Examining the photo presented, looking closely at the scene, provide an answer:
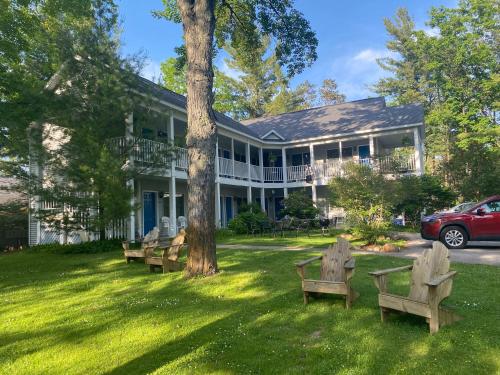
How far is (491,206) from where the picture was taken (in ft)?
35.4

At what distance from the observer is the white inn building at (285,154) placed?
1794 centimetres

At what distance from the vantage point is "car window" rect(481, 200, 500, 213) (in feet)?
35.2

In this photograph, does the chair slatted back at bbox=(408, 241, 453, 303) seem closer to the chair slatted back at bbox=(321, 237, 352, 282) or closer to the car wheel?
the chair slatted back at bbox=(321, 237, 352, 282)

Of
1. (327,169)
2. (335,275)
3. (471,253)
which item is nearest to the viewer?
(335,275)

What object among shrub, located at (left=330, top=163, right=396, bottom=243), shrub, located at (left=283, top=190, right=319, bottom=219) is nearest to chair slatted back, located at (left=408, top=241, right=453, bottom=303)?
shrub, located at (left=330, top=163, right=396, bottom=243)

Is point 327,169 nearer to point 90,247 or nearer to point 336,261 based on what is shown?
point 90,247

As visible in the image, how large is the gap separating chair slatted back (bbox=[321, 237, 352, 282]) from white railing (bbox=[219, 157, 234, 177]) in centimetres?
1507

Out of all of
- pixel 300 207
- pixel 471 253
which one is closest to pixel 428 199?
pixel 300 207

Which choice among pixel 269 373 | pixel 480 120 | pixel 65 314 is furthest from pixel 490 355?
pixel 480 120

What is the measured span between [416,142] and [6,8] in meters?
20.7

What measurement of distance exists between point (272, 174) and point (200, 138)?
17.5 m

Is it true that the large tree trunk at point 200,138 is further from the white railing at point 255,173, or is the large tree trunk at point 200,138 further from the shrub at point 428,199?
the white railing at point 255,173

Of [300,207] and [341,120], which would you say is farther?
[341,120]

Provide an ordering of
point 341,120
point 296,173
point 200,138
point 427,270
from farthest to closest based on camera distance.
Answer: point 341,120, point 296,173, point 200,138, point 427,270
